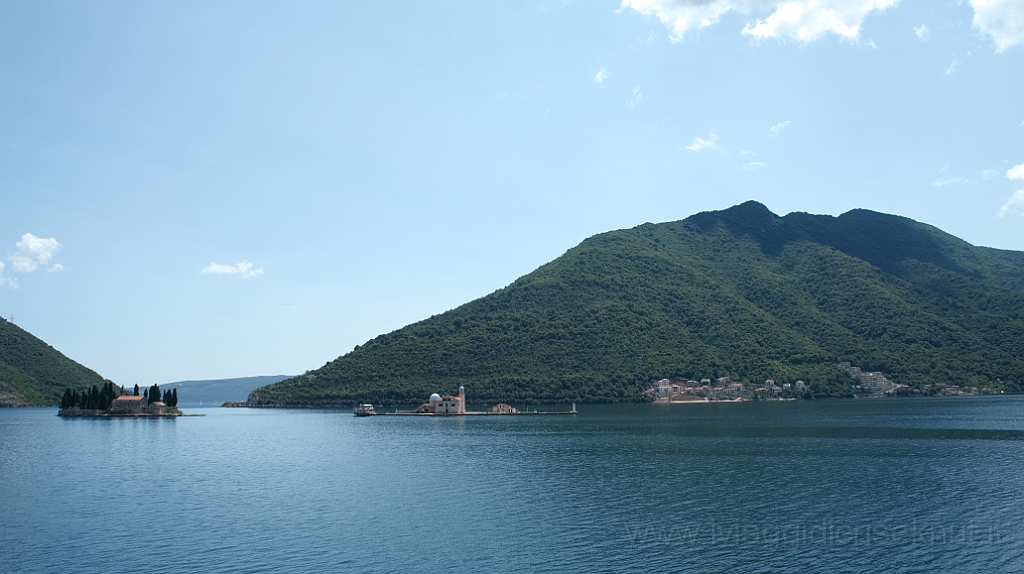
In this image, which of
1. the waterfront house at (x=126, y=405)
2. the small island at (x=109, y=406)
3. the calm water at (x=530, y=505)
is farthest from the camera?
the waterfront house at (x=126, y=405)

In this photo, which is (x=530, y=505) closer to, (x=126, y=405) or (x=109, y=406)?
(x=126, y=405)

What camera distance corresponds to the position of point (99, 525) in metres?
41.2

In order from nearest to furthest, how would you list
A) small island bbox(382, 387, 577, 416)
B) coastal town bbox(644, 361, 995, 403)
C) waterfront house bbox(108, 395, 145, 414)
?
small island bbox(382, 387, 577, 416), waterfront house bbox(108, 395, 145, 414), coastal town bbox(644, 361, 995, 403)

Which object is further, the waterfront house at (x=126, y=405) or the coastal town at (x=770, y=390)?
the coastal town at (x=770, y=390)

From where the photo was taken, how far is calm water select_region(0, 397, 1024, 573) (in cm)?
3378

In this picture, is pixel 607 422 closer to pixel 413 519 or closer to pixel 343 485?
pixel 343 485

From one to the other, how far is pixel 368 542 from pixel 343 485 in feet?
62.0

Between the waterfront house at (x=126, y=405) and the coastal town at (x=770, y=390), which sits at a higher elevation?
the waterfront house at (x=126, y=405)

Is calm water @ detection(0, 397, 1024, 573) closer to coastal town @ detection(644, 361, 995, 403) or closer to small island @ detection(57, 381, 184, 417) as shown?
small island @ detection(57, 381, 184, 417)

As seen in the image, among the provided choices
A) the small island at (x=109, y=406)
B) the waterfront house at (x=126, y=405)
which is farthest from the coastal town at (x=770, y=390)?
the waterfront house at (x=126, y=405)

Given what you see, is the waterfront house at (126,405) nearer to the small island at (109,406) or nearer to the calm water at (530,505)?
the small island at (109,406)

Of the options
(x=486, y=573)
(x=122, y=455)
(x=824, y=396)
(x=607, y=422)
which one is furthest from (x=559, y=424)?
(x=824, y=396)

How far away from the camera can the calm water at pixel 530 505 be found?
33.8 meters

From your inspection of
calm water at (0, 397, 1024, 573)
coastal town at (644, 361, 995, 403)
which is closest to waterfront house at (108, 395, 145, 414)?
calm water at (0, 397, 1024, 573)
